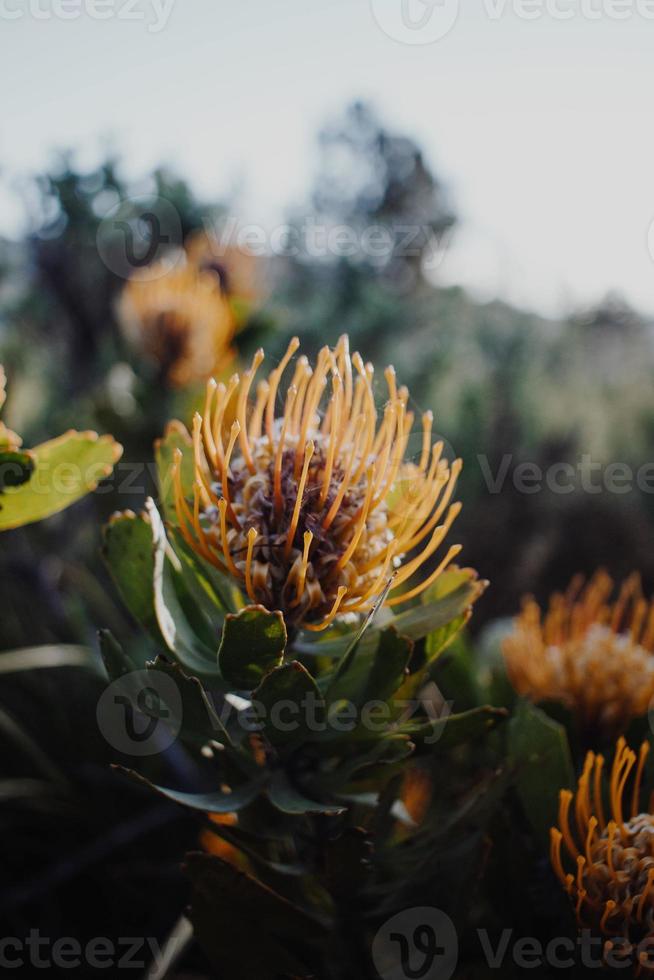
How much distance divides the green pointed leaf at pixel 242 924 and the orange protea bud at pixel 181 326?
113 cm

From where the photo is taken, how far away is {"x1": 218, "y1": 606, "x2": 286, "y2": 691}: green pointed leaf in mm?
599

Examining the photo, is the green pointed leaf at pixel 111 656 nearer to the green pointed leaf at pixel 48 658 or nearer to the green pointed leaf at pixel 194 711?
the green pointed leaf at pixel 194 711

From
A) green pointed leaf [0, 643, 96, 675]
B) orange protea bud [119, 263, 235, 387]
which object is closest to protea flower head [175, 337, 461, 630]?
green pointed leaf [0, 643, 96, 675]

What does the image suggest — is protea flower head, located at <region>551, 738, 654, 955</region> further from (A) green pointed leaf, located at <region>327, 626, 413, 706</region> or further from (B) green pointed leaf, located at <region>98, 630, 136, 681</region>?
(B) green pointed leaf, located at <region>98, 630, 136, 681</region>

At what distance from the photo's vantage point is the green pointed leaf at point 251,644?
0.60 m

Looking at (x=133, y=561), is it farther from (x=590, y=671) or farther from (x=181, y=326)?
(x=181, y=326)

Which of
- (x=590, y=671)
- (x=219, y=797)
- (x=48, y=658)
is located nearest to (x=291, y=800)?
(x=219, y=797)

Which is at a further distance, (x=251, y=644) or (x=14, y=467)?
(x=14, y=467)

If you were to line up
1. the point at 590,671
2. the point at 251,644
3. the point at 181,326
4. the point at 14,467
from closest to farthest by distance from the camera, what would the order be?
the point at 251,644 → the point at 14,467 → the point at 590,671 → the point at 181,326

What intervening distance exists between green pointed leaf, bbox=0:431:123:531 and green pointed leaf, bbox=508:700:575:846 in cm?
50

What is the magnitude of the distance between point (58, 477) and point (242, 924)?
18.3 inches

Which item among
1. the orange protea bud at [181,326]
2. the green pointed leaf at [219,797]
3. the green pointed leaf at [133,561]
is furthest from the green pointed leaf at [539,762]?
the orange protea bud at [181,326]

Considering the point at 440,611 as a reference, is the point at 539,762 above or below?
below

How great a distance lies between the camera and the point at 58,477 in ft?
2.48
